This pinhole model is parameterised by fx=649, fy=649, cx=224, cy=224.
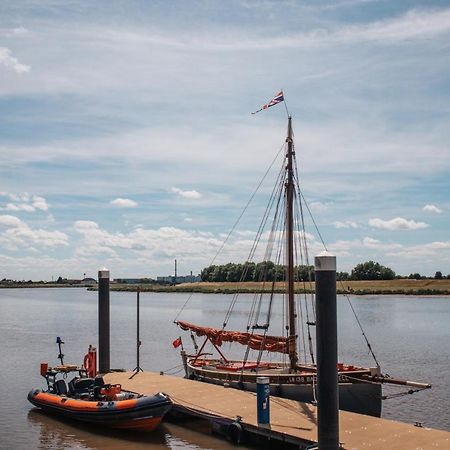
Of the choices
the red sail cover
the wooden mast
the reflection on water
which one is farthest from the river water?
the red sail cover

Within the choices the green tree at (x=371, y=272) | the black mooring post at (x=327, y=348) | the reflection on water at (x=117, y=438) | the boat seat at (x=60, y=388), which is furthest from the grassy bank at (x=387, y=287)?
the black mooring post at (x=327, y=348)

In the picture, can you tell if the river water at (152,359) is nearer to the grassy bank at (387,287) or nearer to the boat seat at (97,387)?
the boat seat at (97,387)

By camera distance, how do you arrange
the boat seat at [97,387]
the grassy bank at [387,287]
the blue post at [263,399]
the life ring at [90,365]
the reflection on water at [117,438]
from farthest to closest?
the grassy bank at [387,287], the life ring at [90,365], the boat seat at [97,387], the reflection on water at [117,438], the blue post at [263,399]

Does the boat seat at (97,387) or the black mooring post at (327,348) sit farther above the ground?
the black mooring post at (327,348)

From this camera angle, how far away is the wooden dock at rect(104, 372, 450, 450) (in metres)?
17.8

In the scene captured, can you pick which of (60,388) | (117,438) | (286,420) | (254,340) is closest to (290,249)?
(254,340)

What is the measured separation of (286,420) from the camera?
20.2m

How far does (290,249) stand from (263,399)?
880 centimetres

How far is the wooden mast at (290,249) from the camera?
87.0 feet

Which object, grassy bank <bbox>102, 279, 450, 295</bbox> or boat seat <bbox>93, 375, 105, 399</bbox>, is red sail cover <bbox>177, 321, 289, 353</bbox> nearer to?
boat seat <bbox>93, 375, 105, 399</bbox>

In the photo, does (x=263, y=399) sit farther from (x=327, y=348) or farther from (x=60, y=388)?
(x=60, y=388)

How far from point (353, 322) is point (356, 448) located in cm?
6145

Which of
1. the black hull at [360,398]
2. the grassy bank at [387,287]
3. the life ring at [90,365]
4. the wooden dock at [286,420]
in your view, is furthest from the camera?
the grassy bank at [387,287]

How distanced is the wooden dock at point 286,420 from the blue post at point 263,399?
283 mm
